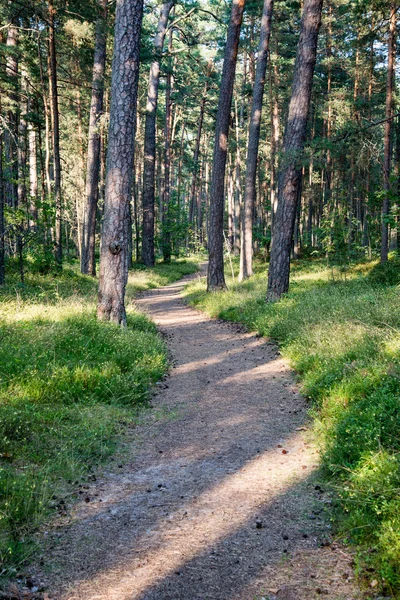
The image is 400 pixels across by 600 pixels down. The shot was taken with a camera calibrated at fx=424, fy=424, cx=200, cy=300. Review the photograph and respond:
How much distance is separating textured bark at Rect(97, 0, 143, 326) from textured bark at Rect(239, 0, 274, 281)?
9.41 meters

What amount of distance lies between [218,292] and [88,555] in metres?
13.0

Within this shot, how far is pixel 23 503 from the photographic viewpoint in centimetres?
346

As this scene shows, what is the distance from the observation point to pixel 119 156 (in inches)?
347

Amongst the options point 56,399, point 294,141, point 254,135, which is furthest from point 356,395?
point 254,135

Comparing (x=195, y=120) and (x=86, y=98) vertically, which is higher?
(x=195, y=120)

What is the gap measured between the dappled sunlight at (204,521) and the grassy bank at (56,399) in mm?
768

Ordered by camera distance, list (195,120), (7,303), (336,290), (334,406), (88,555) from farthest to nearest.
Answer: (195,120), (336,290), (7,303), (334,406), (88,555)

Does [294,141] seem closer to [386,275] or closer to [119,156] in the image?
[386,275]

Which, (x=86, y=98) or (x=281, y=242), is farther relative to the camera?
(x=86, y=98)

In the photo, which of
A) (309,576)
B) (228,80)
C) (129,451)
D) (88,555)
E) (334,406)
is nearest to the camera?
(309,576)

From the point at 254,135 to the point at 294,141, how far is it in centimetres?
631

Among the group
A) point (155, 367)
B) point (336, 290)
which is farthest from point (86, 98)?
point (155, 367)

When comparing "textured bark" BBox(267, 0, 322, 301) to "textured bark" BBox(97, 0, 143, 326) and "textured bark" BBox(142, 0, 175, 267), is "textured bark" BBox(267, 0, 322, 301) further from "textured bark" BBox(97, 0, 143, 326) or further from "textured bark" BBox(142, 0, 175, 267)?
"textured bark" BBox(142, 0, 175, 267)

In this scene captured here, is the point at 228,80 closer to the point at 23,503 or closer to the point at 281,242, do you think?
the point at 281,242
